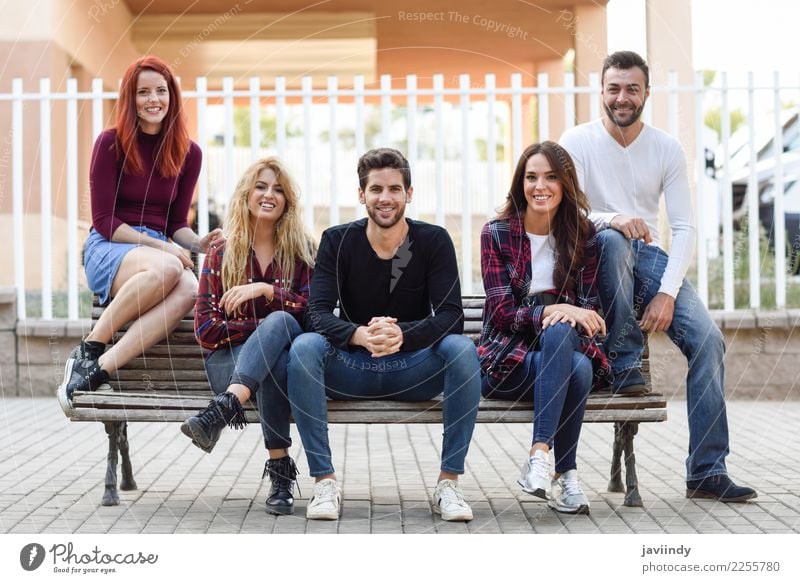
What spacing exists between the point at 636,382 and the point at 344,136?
103 feet

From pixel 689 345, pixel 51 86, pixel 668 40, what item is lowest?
pixel 689 345

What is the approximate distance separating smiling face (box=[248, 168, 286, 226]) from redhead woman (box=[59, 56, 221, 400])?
0.22m

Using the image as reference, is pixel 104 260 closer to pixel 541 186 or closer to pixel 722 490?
pixel 541 186

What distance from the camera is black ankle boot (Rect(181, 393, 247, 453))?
3.71 m

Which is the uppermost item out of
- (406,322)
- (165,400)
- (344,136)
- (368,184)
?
(344,136)

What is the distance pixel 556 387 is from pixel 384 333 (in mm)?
620

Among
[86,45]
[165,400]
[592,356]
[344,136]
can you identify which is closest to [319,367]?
[165,400]

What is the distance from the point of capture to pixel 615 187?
14.4 ft

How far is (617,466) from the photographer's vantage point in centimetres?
444

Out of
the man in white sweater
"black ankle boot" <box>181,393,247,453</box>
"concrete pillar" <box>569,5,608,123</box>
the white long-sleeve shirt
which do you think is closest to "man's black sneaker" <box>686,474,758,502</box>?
the man in white sweater

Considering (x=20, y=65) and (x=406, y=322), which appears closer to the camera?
(x=406, y=322)

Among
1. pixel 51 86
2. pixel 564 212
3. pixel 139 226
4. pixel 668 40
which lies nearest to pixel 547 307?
pixel 564 212

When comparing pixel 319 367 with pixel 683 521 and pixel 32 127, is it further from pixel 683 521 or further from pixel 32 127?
pixel 32 127

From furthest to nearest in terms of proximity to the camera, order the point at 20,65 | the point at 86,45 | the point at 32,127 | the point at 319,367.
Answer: the point at 86,45
the point at 20,65
the point at 32,127
the point at 319,367
